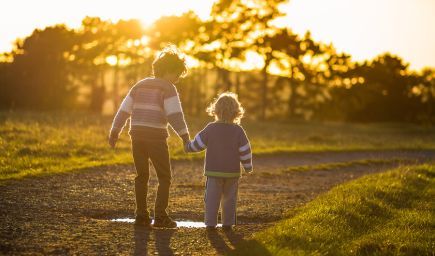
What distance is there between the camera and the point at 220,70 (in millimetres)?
61719

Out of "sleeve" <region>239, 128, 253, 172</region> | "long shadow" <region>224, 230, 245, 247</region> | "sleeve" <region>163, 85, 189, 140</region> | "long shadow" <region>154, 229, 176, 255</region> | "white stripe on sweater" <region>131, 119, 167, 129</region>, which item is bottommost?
"long shadow" <region>224, 230, 245, 247</region>

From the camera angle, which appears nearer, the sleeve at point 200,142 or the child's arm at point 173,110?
the child's arm at point 173,110

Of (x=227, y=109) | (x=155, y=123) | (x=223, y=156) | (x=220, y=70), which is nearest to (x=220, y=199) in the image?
(x=223, y=156)

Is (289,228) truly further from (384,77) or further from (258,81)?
(258,81)

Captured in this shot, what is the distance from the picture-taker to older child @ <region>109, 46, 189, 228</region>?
27.7 ft

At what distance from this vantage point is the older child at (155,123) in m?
8.43

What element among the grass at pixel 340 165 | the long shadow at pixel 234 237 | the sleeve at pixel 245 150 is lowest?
the grass at pixel 340 165

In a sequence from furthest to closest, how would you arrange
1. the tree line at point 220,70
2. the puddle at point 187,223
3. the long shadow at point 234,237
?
the tree line at point 220,70 → the puddle at point 187,223 → the long shadow at point 234,237

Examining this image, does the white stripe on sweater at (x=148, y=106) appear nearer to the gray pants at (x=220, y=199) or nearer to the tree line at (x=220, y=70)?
the gray pants at (x=220, y=199)

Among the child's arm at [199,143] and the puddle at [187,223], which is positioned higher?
the child's arm at [199,143]

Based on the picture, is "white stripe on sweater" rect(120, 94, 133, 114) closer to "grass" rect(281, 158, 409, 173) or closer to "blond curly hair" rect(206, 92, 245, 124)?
"blond curly hair" rect(206, 92, 245, 124)

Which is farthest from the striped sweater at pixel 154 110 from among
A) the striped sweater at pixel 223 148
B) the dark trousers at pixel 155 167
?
the striped sweater at pixel 223 148

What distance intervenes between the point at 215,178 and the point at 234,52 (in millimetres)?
49388

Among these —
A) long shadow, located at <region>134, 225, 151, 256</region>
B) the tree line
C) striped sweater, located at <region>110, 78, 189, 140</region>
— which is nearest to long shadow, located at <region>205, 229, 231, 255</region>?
long shadow, located at <region>134, 225, 151, 256</region>
